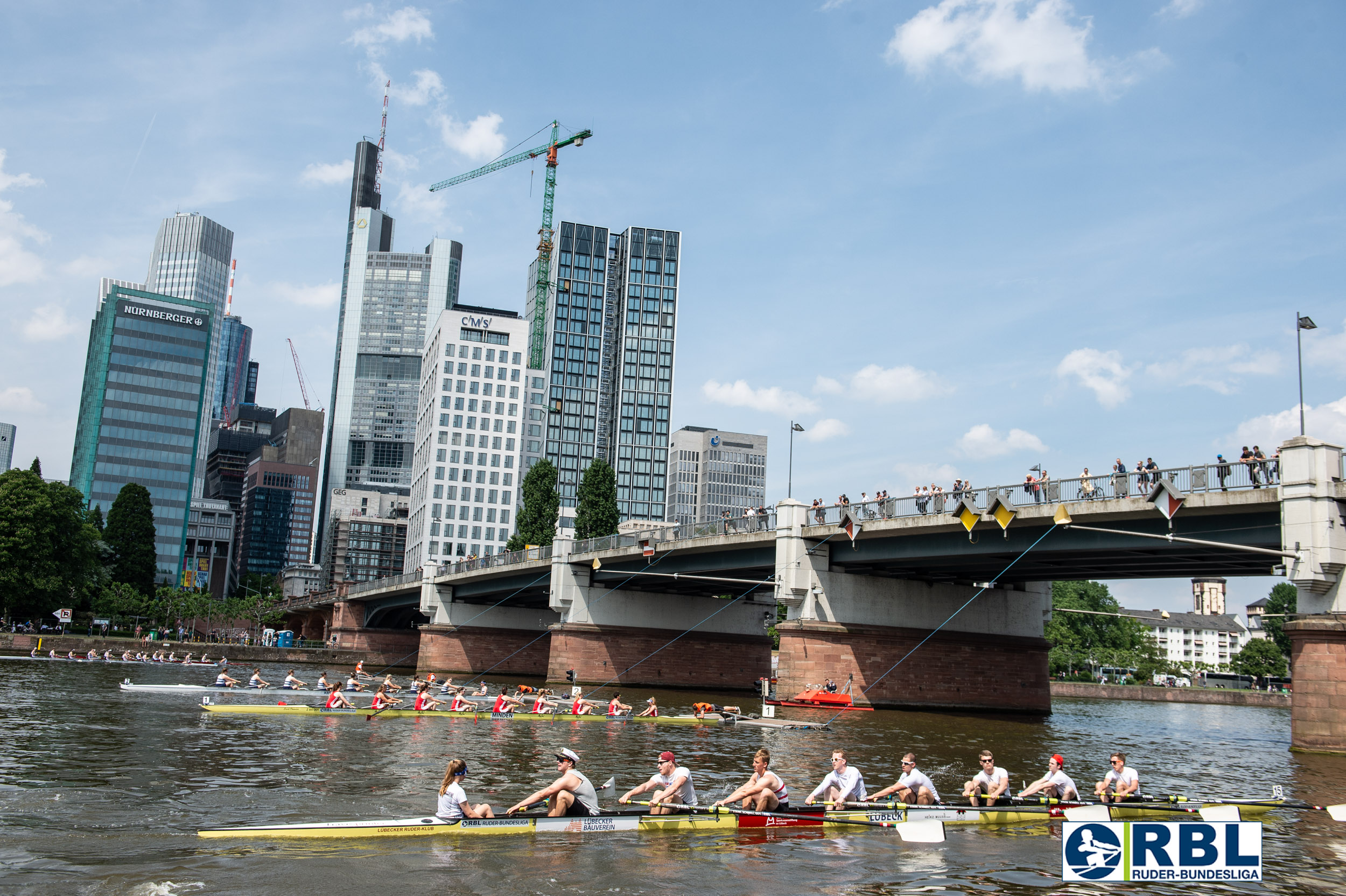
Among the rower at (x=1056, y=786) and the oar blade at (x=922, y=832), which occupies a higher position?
the rower at (x=1056, y=786)

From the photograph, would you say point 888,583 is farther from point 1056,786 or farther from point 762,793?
point 762,793

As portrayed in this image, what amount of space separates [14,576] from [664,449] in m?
131

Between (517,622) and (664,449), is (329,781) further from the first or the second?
(664,449)

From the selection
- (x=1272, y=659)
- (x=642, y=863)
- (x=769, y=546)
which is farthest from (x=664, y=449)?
(x=642, y=863)

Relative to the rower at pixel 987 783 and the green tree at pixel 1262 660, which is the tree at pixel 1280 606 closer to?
the green tree at pixel 1262 660

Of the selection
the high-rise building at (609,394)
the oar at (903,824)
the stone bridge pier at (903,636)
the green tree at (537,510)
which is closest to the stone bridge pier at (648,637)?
the stone bridge pier at (903,636)

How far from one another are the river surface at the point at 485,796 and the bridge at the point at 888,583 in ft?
19.7

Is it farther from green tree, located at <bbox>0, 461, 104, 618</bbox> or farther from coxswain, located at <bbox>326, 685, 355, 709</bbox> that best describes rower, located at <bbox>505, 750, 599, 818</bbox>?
green tree, located at <bbox>0, 461, 104, 618</bbox>

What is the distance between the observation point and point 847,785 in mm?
18234

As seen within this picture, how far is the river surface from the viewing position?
43.8 ft

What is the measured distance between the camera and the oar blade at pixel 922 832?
55.5 feet

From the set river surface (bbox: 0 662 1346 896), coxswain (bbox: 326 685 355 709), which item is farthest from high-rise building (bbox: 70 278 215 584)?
coxswain (bbox: 326 685 355 709)

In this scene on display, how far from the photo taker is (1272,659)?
135 m

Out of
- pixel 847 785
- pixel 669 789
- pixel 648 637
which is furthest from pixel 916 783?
pixel 648 637
